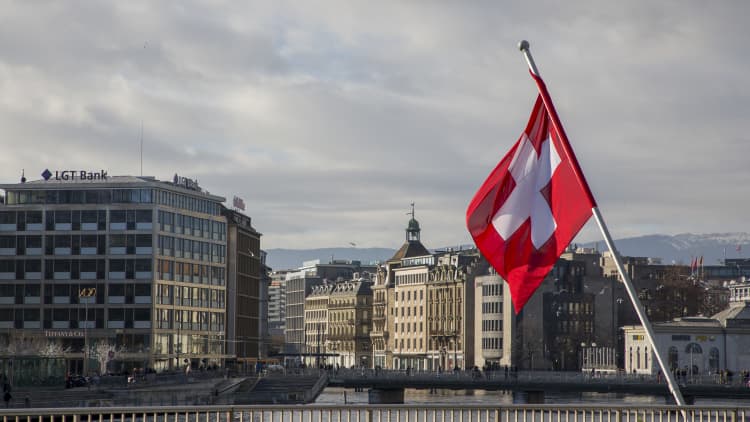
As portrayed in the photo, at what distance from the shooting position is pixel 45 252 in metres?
152

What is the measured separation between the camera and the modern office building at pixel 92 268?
496 feet

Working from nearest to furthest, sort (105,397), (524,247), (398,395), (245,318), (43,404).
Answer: (524,247), (43,404), (105,397), (398,395), (245,318)

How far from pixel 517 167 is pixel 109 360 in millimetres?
122689

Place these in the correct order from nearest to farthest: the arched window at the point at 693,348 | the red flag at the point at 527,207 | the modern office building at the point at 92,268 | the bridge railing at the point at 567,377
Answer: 1. the red flag at the point at 527,207
2. the bridge railing at the point at 567,377
3. the modern office building at the point at 92,268
4. the arched window at the point at 693,348

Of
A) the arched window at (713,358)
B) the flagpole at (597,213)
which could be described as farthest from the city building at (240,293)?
the flagpole at (597,213)

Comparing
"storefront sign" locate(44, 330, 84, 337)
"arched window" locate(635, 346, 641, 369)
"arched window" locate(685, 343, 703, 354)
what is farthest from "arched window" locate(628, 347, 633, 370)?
"storefront sign" locate(44, 330, 84, 337)

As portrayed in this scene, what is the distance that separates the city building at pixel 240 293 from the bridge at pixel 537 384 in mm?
26375

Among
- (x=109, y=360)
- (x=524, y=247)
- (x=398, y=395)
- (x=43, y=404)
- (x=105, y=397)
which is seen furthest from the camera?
(x=398, y=395)

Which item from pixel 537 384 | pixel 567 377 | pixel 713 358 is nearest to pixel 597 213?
pixel 537 384

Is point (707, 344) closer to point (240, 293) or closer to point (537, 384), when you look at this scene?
point (537, 384)

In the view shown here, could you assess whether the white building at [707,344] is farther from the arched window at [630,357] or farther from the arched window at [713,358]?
the arched window at [630,357]

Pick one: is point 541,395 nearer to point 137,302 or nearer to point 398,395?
point 398,395

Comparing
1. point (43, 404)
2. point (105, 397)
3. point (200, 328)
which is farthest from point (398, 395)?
point (43, 404)

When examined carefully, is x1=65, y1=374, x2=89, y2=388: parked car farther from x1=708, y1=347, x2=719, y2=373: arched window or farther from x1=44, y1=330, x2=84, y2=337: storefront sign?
x1=708, y1=347, x2=719, y2=373: arched window
